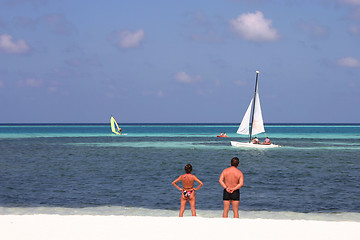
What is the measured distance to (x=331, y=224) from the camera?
46.5 feet

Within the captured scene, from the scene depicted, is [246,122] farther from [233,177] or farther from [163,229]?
[163,229]

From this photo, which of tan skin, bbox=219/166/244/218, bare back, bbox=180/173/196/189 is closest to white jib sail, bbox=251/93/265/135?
bare back, bbox=180/173/196/189

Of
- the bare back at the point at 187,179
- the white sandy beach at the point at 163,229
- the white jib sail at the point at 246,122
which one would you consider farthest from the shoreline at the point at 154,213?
the white jib sail at the point at 246,122

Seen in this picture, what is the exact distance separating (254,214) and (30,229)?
10.1 m

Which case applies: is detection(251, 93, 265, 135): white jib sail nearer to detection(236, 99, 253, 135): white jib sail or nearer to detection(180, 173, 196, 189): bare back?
detection(236, 99, 253, 135): white jib sail

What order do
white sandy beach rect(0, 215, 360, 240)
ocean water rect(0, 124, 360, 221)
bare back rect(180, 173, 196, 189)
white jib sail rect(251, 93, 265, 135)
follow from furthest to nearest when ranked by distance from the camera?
white jib sail rect(251, 93, 265, 135) → ocean water rect(0, 124, 360, 221) → bare back rect(180, 173, 196, 189) → white sandy beach rect(0, 215, 360, 240)

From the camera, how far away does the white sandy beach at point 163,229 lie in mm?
12328

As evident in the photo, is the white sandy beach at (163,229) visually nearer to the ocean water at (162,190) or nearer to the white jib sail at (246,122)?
the ocean water at (162,190)

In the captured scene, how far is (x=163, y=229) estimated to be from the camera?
13.0 metres

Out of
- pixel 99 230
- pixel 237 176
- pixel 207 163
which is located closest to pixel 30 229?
pixel 99 230

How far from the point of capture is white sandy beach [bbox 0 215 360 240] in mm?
12328

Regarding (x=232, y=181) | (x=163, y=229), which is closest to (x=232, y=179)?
(x=232, y=181)

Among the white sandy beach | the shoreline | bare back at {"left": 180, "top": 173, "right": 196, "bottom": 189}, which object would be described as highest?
bare back at {"left": 180, "top": 173, "right": 196, "bottom": 189}

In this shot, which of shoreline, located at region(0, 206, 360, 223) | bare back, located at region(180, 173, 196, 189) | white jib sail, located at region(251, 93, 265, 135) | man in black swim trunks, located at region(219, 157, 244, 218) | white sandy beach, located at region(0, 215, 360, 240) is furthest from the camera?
white jib sail, located at region(251, 93, 265, 135)
